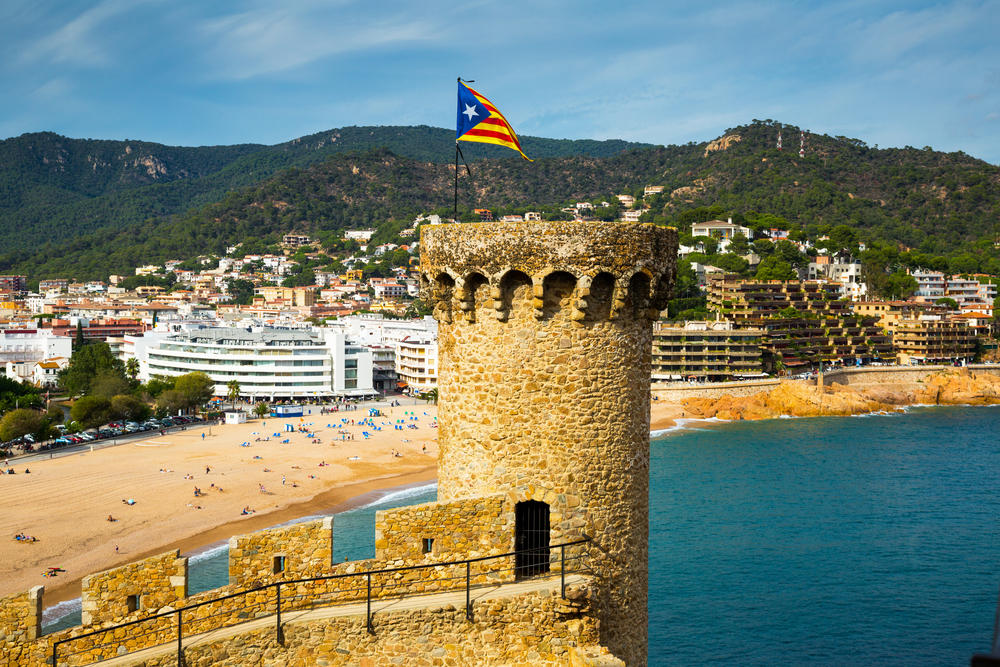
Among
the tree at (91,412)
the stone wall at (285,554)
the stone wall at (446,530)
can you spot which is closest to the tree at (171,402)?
the tree at (91,412)

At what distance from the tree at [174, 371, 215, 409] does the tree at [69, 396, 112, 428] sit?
30.2 ft

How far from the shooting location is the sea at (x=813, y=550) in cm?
2686

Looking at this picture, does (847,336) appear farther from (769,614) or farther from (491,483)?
(491,483)

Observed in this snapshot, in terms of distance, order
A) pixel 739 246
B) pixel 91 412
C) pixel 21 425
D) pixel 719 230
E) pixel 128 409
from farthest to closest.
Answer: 1. pixel 719 230
2. pixel 739 246
3. pixel 128 409
4. pixel 91 412
5. pixel 21 425

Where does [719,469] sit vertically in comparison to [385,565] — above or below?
below

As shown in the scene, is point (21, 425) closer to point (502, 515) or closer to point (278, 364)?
point (278, 364)

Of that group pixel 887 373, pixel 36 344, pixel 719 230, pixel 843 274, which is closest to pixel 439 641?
pixel 887 373

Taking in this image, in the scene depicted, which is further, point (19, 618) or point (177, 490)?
point (177, 490)

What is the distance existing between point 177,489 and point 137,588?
40372mm

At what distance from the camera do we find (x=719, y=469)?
183 ft

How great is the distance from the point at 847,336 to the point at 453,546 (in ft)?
356

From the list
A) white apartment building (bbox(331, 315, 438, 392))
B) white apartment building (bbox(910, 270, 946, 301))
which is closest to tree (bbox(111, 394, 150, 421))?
white apartment building (bbox(331, 315, 438, 392))

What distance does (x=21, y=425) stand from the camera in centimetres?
5459

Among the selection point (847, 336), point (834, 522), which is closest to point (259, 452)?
point (834, 522)
